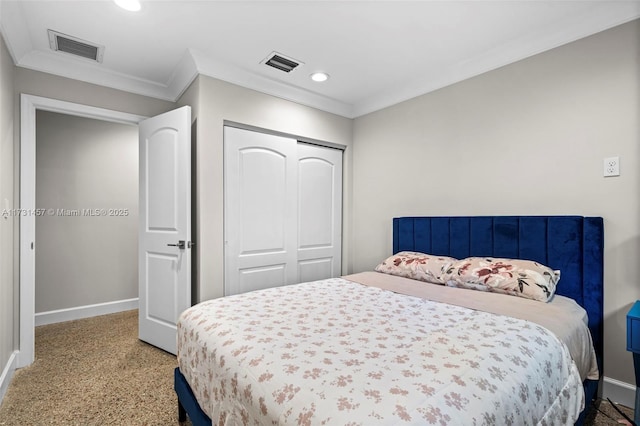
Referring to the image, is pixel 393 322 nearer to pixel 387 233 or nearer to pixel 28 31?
pixel 387 233

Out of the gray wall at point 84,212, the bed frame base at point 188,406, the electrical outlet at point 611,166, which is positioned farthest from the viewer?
the gray wall at point 84,212

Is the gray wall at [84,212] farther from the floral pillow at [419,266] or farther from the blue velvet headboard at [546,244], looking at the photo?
the blue velvet headboard at [546,244]

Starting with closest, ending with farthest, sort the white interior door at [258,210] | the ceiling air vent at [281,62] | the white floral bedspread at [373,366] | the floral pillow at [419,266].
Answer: the white floral bedspread at [373,366] → the floral pillow at [419,266] → the ceiling air vent at [281,62] → the white interior door at [258,210]

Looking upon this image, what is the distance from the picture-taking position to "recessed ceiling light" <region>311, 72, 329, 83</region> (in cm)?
287

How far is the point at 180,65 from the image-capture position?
2.69m

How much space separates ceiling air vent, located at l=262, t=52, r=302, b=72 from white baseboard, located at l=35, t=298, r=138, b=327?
3366mm

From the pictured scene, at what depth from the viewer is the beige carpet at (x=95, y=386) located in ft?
6.04

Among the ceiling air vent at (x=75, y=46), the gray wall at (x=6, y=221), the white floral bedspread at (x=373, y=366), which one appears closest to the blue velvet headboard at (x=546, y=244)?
the white floral bedspread at (x=373, y=366)

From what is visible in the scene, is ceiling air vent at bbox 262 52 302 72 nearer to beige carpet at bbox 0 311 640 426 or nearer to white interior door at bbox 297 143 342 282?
white interior door at bbox 297 143 342 282

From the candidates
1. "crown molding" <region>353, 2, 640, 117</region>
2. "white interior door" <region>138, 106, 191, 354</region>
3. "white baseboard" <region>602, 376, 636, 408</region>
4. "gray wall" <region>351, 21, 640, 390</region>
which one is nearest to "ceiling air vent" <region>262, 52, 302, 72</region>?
"white interior door" <region>138, 106, 191, 354</region>

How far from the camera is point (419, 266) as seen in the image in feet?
8.27

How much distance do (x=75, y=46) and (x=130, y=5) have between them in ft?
2.74

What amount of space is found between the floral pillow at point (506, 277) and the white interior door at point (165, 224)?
213 centimetres

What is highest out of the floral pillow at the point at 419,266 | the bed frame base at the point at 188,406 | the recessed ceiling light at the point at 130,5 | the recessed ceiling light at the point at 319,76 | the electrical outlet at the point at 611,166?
the recessed ceiling light at the point at 130,5
